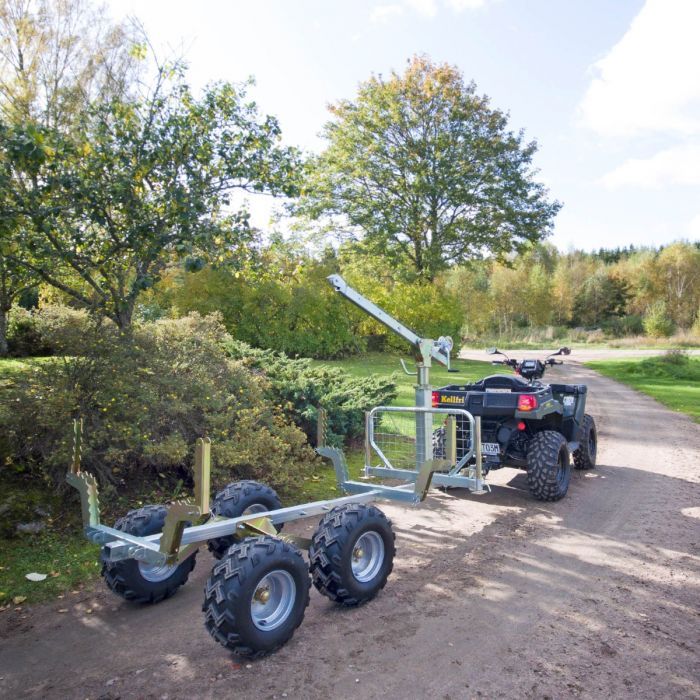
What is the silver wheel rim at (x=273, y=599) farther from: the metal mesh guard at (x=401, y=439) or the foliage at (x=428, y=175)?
the foliage at (x=428, y=175)

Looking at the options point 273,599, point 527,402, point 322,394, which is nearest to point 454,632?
point 273,599

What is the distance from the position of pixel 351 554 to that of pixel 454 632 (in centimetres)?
82

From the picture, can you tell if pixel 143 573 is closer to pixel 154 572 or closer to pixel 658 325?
pixel 154 572

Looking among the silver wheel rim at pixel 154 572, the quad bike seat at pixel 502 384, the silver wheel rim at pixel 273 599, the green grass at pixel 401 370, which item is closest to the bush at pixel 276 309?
the green grass at pixel 401 370

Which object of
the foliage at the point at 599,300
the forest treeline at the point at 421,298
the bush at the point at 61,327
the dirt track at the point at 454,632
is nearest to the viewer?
the dirt track at the point at 454,632

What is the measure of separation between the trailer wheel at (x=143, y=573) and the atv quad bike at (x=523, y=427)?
3.34 metres

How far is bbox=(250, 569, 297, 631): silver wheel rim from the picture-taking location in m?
3.58

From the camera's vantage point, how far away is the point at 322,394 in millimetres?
9391

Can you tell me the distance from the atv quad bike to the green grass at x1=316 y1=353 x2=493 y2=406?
24.6 ft

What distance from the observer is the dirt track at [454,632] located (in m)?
3.21

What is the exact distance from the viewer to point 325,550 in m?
4.05

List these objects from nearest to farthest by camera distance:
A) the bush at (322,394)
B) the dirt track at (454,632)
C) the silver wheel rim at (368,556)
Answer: the dirt track at (454,632) < the silver wheel rim at (368,556) < the bush at (322,394)

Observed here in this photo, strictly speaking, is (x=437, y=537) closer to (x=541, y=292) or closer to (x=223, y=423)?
(x=223, y=423)

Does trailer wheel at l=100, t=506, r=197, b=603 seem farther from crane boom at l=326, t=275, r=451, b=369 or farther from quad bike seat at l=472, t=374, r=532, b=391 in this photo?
quad bike seat at l=472, t=374, r=532, b=391
